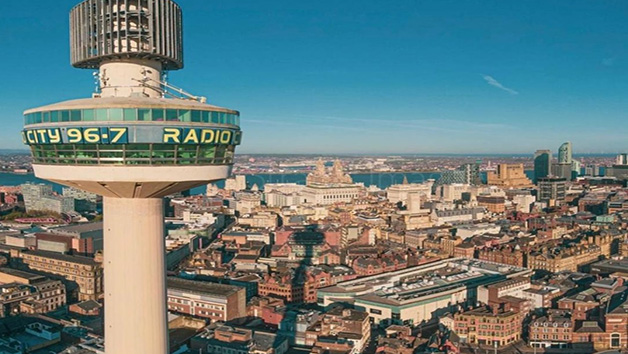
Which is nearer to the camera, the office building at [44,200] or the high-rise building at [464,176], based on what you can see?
the office building at [44,200]

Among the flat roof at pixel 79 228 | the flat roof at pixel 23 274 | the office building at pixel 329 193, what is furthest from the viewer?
the office building at pixel 329 193

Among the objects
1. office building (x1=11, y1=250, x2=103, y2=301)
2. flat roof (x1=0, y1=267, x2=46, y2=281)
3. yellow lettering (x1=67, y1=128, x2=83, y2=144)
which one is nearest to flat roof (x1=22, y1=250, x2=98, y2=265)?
office building (x1=11, y1=250, x2=103, y2=301)

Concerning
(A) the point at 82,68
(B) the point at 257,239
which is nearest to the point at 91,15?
(A) the point at 82,68

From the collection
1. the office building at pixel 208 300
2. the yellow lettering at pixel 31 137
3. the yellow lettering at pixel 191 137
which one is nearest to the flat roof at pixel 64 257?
the office building at pixel 208 300

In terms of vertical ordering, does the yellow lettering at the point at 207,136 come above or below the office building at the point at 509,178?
above

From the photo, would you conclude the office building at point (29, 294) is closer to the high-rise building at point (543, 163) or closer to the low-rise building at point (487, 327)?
the low-rise building at point (487, 327)

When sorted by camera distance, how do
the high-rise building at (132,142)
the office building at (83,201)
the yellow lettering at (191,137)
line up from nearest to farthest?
the high-rise building at (132,142) < the yellow lettering at (191,137) < the office building at (83,201)

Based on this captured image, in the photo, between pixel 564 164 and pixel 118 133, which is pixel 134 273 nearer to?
pixel 118 133
